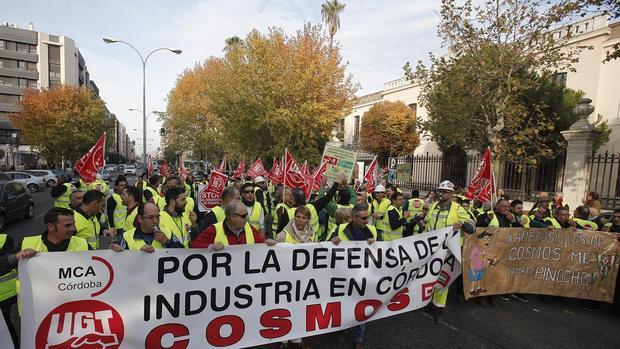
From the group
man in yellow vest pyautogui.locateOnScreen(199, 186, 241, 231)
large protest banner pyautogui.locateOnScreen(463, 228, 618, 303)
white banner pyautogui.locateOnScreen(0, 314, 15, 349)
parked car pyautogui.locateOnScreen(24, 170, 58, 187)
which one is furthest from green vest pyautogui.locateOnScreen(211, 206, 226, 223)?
parked car pyautogui.locateOnScreen(24, 170, 58, 187)

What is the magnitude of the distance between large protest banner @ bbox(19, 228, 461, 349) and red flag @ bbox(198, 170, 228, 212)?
4.54 m

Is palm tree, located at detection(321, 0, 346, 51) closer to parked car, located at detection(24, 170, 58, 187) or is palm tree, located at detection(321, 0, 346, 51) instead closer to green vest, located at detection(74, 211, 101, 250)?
parked car, located at detection(24, 170, 58, 187)

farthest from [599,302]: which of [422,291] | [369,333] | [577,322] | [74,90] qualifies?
[74,90]

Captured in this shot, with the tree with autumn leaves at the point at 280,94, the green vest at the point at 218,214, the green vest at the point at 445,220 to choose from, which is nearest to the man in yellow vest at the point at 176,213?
the green vest at the point at 218,214

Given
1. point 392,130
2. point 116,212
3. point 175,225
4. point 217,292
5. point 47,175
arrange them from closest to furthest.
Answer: point 217,292
point 175,225
point 116,212
point 47,175
point 392,130

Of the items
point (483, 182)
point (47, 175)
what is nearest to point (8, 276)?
point (483, 182)

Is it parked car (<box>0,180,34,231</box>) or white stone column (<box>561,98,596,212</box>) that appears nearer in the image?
parked car (<box>0,180,34,231</box>)

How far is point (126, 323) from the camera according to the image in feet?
9.78

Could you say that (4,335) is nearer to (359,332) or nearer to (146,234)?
(146,234)

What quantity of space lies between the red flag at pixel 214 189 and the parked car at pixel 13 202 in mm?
5411

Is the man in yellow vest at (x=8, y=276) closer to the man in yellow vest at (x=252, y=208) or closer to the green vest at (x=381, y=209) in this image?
the man in yellow vest at (x=252, y=208)

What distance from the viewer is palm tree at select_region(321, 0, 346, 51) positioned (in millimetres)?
39156

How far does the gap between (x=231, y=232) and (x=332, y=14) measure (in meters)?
40.1

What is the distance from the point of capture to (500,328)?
4.67m
